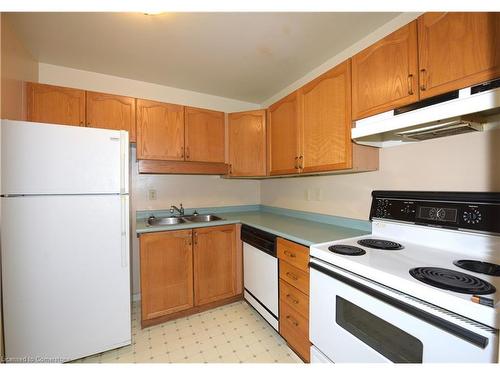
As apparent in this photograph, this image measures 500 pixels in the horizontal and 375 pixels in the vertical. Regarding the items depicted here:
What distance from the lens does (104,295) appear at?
1.52 metres

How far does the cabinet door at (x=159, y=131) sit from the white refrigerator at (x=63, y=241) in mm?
523

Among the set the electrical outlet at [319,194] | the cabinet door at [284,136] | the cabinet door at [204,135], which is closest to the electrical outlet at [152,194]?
the cabinet door at [204,135]

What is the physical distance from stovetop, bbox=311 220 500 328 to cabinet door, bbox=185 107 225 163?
60.9 inches

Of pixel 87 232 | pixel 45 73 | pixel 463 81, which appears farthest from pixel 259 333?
pixel 45 73

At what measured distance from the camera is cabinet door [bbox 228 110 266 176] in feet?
7.61

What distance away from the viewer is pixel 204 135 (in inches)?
92.5

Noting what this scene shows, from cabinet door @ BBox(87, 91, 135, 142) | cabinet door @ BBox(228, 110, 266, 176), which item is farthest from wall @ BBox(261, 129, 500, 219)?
cabinet door @ BBox(87, 91, 135, 142)

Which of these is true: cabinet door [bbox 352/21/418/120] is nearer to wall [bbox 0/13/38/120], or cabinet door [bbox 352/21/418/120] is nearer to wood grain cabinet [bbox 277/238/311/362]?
wood grain cabinet [bbox 277/238/311/362]

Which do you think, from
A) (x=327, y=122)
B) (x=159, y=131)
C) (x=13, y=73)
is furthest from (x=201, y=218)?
(x=13, y=73)

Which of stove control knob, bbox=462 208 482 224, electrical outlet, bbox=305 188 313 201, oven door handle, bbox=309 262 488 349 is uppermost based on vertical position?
electrical outlet, bbox=305 188 313 201

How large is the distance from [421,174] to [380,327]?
0.95 metres

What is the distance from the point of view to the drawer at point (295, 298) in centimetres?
141

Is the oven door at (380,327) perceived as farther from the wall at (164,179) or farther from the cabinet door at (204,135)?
the wall at (164,179)
